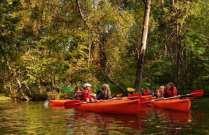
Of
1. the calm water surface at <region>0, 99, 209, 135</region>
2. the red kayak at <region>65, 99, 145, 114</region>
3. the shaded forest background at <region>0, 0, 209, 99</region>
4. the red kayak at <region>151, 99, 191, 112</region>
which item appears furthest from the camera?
the shaded forest background at <region>0, 0, 209, 99</region>

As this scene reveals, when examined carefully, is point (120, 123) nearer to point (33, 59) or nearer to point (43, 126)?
point (43, 126)

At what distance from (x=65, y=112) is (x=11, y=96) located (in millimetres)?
15317

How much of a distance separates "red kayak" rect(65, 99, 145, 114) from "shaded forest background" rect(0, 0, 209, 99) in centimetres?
1125

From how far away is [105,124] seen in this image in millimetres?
22672

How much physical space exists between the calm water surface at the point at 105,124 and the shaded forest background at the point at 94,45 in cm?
1261

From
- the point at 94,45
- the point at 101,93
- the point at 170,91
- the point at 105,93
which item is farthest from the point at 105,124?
the point at 94,45

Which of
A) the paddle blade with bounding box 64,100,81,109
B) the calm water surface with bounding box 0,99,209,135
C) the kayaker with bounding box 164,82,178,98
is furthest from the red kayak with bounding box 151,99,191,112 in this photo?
the paddle blade with bounding box 64,100,81,109

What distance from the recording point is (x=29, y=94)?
45.6m

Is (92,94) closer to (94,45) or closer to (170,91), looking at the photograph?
(170,91)

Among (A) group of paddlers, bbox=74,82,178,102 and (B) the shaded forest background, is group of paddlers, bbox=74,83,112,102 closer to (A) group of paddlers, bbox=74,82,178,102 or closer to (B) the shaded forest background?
(A) group of paddlers, bbox=74,82,178,102

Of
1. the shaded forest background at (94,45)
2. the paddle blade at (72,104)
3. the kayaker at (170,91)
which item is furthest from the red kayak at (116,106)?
the shaded forest background at (94,45)

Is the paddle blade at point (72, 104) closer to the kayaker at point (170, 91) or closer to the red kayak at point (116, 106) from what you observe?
the red kayak at point (116, 106)

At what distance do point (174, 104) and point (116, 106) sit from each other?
3967 mm

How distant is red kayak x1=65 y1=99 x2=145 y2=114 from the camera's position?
2612 centimetres
